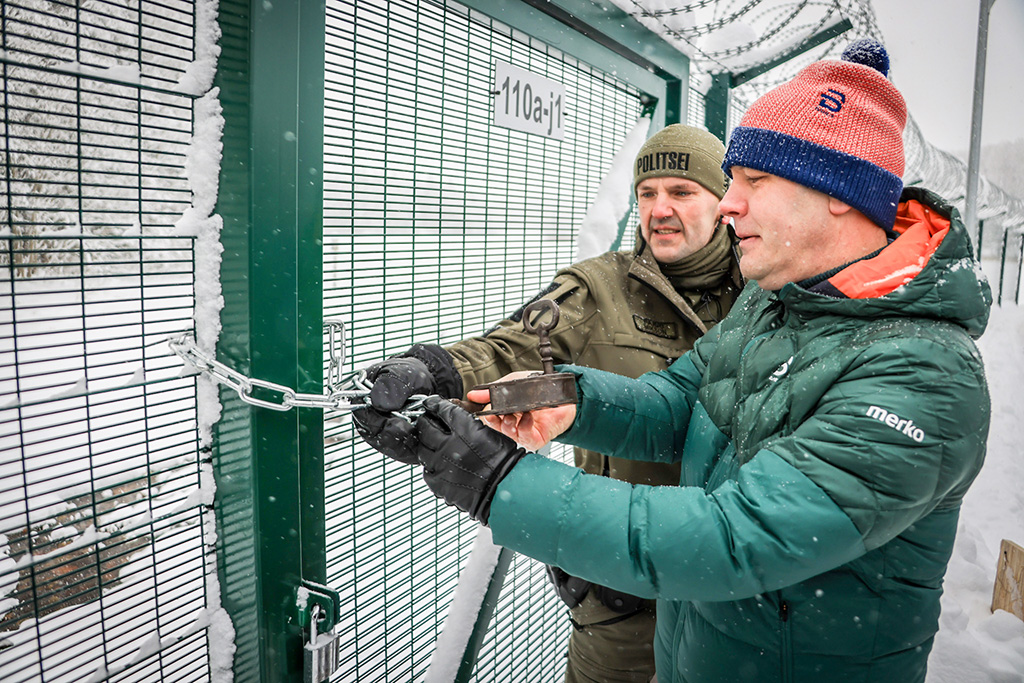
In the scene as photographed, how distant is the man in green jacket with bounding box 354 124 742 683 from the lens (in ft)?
7.86

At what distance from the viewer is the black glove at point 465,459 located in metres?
1.24

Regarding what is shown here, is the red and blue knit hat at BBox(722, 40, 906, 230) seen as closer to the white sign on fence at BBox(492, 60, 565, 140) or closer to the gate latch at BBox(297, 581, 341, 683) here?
the white sign on fence at BBox(492, 60, 565, 140)

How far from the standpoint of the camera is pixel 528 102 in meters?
2.52

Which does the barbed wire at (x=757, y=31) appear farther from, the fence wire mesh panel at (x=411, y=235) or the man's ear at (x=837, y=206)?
the man's ear at (x=837, y=206)

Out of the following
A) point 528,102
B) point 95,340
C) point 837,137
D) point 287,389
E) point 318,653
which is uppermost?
point 528,102

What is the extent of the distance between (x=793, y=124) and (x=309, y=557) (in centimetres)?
164

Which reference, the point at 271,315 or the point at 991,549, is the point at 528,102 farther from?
the point at 991,549

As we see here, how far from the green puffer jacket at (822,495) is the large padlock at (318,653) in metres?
0.82

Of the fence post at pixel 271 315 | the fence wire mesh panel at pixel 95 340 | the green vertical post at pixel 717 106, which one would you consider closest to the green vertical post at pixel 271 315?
the fence post at pixel 271 315

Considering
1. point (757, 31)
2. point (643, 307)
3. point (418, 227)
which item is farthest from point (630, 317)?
point (757, 31)

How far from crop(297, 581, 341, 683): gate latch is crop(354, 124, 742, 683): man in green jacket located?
0.91 metres

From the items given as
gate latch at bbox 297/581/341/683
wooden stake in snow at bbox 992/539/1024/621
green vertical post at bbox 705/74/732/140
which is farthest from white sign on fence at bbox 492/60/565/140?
wooden stake in snow at bbox 992/539/1024/621

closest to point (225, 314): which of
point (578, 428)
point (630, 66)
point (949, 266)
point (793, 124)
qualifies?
point (578, 428)

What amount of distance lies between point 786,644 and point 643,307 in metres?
1.38
